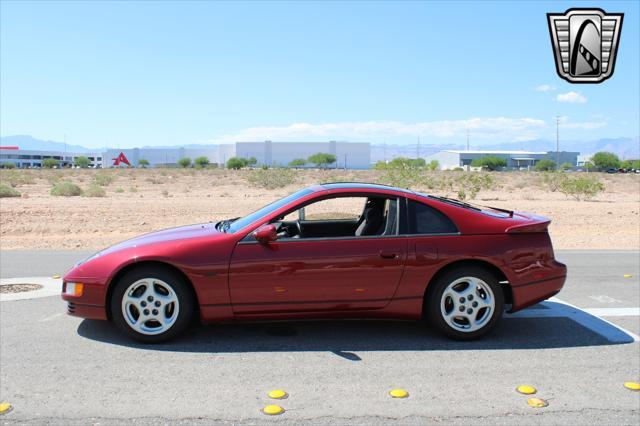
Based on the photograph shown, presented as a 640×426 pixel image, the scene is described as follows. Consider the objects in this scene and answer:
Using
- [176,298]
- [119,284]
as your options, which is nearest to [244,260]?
[176,298]

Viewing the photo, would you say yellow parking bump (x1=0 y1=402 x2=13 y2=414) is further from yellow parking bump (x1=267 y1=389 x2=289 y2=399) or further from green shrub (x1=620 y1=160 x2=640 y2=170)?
green shrub (x1=620 y1=160 x2=640 y2=170)

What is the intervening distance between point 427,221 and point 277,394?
2179 mm

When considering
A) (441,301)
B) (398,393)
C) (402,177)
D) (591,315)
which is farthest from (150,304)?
(402,177)

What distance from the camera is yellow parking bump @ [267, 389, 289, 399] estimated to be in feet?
13.8

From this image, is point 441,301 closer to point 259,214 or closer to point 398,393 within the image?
point 398,393

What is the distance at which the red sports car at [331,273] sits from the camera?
517 centimetres

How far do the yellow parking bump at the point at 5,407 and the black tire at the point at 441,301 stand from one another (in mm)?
3435

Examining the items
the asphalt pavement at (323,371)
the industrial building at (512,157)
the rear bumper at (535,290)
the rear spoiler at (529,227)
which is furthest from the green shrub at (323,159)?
the rear bumper at (535,290)

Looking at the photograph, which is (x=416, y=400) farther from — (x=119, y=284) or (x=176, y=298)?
(x=119, y=284)

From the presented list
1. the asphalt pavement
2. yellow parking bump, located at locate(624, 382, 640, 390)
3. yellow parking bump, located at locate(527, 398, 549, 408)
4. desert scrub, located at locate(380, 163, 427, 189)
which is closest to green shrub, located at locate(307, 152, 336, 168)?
desert scrub, located at locate(380, 163, 427, 189)

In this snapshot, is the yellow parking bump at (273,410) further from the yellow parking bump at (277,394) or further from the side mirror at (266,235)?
the side mirror at (266,235)

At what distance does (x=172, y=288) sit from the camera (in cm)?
515

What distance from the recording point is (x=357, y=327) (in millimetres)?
5914

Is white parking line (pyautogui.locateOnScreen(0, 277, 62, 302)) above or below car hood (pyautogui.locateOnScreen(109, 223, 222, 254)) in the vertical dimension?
below
